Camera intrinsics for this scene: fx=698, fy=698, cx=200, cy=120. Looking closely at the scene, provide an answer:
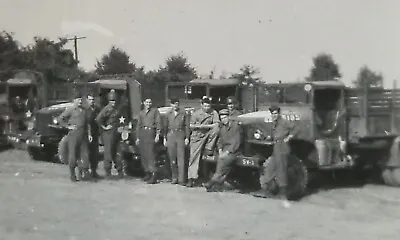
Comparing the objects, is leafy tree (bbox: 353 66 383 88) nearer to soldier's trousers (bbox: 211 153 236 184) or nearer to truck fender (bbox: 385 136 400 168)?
truck fender (bbox: 385 136 400 168)

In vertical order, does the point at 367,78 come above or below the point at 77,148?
above

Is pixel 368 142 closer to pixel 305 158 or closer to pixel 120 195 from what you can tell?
pixel 305 158

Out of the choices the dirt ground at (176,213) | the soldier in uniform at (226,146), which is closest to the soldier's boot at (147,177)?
the dirt ground at (176,213)

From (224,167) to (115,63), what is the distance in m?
1.31

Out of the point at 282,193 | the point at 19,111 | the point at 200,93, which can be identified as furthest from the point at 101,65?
the point at 19,111

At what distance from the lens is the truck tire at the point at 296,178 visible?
5828mm

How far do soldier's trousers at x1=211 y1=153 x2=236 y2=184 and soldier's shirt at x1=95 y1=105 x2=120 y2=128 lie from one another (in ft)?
4.71

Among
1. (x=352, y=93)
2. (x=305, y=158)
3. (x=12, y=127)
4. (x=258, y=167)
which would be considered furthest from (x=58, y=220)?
(x=12, y=127)

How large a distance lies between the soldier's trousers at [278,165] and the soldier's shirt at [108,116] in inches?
76.9

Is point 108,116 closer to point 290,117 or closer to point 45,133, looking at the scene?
point 45,133

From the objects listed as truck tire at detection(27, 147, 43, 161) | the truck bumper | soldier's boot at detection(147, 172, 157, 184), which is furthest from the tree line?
truck tire at detection(27, 147, 43, 161)

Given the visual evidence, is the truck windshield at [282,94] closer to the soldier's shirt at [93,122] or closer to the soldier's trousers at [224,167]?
the soldier's trousers at [224,167]

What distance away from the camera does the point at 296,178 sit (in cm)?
588

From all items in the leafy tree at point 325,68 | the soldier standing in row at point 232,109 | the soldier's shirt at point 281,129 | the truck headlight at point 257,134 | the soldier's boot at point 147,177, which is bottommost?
the soldier's boot at point 147,177
